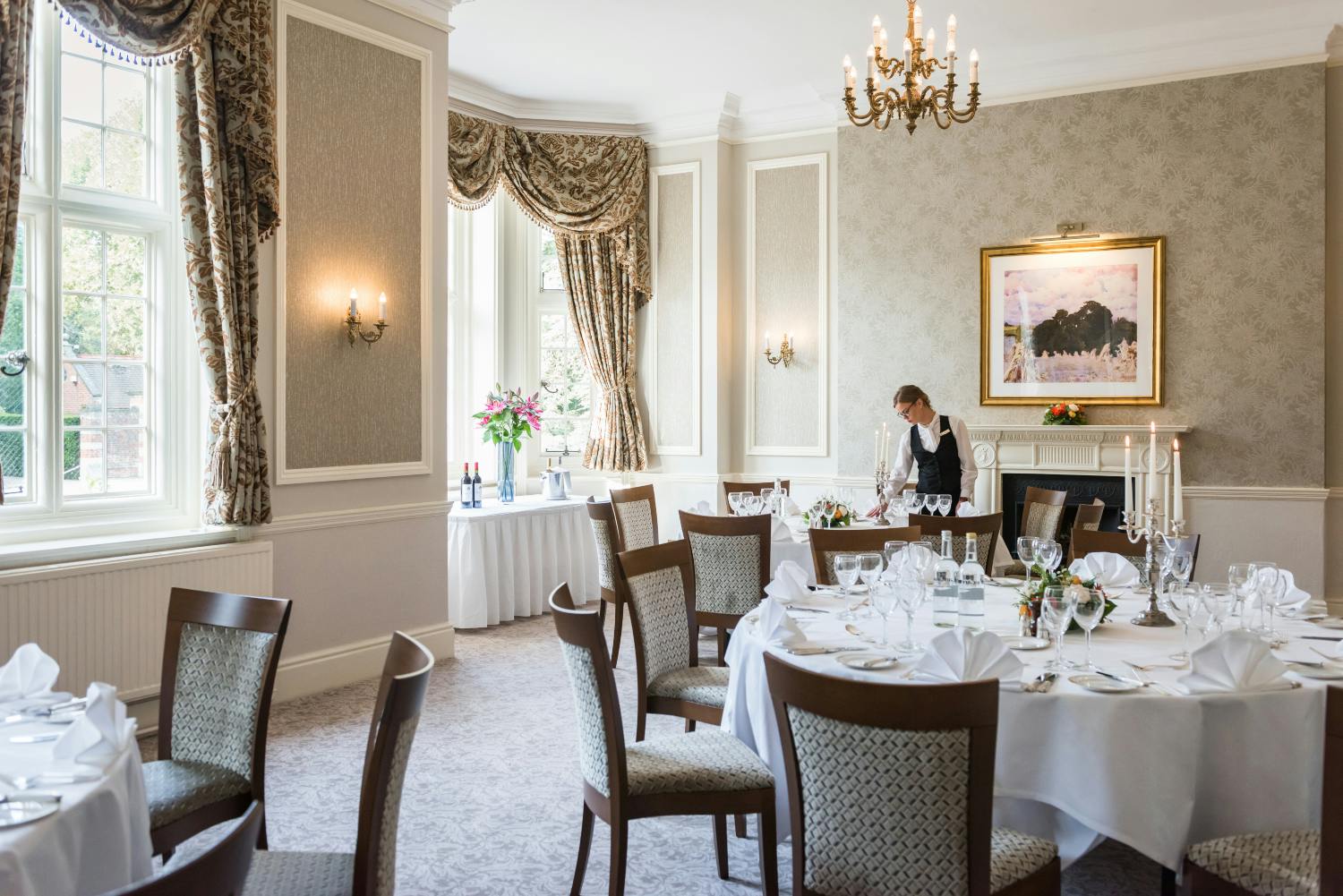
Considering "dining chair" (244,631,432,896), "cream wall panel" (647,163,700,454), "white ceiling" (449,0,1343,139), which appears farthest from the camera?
"cream wall panel" (647,163,700,454)

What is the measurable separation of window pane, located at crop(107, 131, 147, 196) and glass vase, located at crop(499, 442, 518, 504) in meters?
3.29

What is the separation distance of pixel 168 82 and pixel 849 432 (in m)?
5.00

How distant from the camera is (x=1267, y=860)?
2273mm

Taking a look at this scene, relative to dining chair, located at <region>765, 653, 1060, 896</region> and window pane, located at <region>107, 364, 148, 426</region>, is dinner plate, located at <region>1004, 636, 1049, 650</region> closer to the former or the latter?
dining chair, located at <region>765, 653, 1060, 896</region>

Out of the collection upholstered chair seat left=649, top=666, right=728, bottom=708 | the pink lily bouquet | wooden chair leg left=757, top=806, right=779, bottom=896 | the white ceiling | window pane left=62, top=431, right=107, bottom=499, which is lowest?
wooden chair leg left=757, top=806, right=779, bottom=896

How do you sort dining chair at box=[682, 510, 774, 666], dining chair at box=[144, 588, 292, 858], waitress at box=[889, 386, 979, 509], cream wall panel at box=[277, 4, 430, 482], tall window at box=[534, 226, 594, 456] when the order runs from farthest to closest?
tall window at box=[534, 226, 594, 456]
waitress at box=[889, 386, 979, 509]
cream wall panel at box=[277, 4, 430, 482]
dining chair at box=[682, 510, 774, 666]
dining chair at box=[144, 588, 292, 858]

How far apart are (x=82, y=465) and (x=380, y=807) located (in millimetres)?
3363

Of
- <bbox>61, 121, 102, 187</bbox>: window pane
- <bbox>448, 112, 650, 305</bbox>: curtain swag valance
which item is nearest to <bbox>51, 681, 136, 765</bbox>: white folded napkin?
<bbox>61, 121, 102, 187</bbox>: window pane

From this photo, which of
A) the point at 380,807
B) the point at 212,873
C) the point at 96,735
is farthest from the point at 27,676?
the point at 212,873

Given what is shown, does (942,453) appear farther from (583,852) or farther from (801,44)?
(583,852)

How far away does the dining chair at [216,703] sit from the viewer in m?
2.74

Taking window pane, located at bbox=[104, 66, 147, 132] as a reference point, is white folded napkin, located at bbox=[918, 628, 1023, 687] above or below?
below

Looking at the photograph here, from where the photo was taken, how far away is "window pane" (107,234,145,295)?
4.71 m

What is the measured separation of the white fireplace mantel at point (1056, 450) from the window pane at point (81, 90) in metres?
5.54
